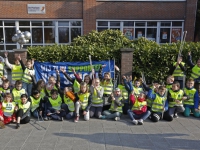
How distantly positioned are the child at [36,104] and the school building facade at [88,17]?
13.5m

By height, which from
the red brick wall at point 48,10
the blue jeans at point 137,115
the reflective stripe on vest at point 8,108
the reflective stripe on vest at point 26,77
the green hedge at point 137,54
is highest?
the red brick wall at point 48,10

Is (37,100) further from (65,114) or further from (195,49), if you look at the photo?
(195,49)

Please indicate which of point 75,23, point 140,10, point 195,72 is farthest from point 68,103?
point 140,10

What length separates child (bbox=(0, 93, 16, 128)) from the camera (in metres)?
5.81

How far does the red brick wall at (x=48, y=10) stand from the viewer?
18.2 metres

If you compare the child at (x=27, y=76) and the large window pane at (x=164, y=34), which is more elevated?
the large window pane at (x=164, y=34)

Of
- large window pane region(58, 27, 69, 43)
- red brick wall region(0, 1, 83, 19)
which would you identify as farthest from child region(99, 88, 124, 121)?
large window pane region(58, 27, 69, 43)

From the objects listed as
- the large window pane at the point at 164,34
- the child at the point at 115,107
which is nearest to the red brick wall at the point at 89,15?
the large window pane at the point at 164,34

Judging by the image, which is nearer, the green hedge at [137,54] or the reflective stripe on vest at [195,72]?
the reflective stripe on vest at [195,72]

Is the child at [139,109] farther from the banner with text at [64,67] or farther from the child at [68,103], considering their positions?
the banner with text at [64,67]

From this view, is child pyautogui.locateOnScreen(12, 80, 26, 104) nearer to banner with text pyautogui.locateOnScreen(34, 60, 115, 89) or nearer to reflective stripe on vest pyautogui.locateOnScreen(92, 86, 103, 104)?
banner with text pyautogui.locateOnScreen(34, 60, 115, 89)

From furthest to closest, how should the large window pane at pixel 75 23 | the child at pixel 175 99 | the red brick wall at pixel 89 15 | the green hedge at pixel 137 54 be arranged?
the large window pane at pixel 75 23, the red brick wall at pixel 89 15, the green hedge at pixel 137 54, the child at pixel 175 99

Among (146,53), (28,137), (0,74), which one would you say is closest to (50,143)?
(28,137)

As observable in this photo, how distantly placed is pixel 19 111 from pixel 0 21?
Result: 50.7ft
